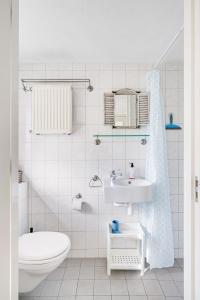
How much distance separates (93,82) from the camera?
8.32 feet

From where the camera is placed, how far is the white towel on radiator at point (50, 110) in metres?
2.46

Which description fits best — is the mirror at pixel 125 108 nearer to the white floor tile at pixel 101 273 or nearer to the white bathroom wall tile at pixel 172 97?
the white bathroom wall tile at pixel 172 97

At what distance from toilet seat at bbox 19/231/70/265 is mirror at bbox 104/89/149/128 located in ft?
4.33

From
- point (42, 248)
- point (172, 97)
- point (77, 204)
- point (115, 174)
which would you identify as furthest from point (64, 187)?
point (172, 97)

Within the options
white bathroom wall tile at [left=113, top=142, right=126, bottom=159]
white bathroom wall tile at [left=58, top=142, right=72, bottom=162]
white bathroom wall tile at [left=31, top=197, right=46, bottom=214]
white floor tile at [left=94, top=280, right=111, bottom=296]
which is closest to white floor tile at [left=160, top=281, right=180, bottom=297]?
white floor tile at [left=94, top=280, right=111, bottom=296]

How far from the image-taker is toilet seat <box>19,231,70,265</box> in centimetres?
163

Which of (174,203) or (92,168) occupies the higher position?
(92,168)

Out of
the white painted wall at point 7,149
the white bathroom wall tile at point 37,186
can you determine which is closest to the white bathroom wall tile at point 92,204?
the white bathroom wall tile at point 37,186

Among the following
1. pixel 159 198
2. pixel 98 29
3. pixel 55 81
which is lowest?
pixel 159 198

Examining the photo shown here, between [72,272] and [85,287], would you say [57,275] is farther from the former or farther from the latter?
[85,287]

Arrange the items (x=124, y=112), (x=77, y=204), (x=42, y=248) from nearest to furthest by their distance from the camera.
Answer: (x=42, y=248) < (x=77, y=204) < (x=124, y=112)

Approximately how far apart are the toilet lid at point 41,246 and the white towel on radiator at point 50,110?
42.6 inches

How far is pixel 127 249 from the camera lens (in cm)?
250
